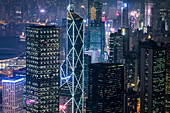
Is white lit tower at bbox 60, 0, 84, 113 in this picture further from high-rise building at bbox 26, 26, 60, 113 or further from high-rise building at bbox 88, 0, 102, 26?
high-rise building at bbox 88, 0, 102, 26

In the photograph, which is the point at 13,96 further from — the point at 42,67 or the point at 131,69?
→ the point at 131,69

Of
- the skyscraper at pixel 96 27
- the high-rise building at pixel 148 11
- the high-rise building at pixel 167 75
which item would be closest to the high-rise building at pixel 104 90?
the high-rise building at pixel 167 75

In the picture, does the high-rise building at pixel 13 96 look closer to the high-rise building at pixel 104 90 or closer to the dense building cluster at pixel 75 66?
the dense building cluster at pixel 75 66

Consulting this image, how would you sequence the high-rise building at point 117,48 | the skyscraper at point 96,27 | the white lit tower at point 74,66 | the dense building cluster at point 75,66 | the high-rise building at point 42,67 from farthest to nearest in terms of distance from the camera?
1. the skyscraper at point 96,27
2. the high-rise building at point 117,48
3. the white lit tower at point 74,66
4. the dense building cluster at point 75,66
5. the high-rise building at point 42,67

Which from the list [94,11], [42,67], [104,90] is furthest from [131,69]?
[94,11]

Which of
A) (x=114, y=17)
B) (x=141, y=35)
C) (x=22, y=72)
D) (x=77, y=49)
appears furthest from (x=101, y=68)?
(x=114, y=17)

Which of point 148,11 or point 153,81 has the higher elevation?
point 148,11
